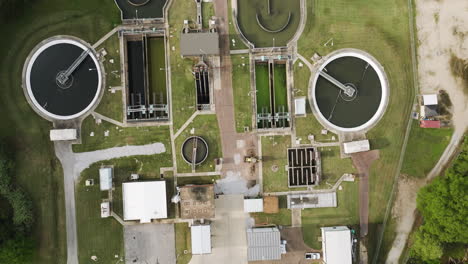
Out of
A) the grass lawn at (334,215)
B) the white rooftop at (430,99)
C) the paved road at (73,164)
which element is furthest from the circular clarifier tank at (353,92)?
the paved road at (73,164)

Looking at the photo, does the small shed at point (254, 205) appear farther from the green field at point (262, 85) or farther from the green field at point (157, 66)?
the green field at point (157, 66)

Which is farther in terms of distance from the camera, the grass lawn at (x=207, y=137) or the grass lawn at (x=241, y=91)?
the grass lawn at (x=241, y=91)

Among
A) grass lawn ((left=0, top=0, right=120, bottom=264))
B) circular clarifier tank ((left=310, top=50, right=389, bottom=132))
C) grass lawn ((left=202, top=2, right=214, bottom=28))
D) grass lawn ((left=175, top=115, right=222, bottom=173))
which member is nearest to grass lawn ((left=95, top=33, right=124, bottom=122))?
grass lawn ((left=0, top=0, right=120, bottom=264))

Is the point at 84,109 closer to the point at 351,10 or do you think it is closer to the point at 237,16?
the point at 237,16

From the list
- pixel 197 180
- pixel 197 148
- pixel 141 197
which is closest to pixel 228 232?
pixel 197 180

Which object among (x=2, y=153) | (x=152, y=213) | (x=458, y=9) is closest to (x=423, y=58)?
(x=458, y=9)

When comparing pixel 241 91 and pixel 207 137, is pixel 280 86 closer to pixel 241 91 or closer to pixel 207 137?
pixel 241 91
